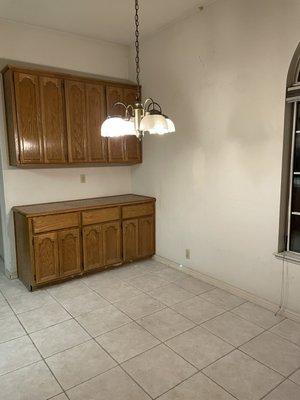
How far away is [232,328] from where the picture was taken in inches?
103

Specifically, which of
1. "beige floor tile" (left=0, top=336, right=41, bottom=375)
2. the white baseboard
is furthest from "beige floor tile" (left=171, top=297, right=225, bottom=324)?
"beige floor tile" (left=0, top=336, right=41, bottom=375)

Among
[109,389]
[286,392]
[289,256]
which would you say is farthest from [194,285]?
[109,389]

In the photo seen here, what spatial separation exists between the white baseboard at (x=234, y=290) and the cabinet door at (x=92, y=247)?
3.09ft

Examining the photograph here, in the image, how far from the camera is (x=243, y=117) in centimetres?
294

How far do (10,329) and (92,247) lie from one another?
4.38 feet

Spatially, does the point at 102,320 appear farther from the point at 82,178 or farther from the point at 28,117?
the point at 28,117

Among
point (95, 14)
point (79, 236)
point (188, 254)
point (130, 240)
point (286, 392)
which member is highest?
point (95, 14)

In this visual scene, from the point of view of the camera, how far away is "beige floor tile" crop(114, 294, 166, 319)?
2.86 meters

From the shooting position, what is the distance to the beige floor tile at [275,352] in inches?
83.7

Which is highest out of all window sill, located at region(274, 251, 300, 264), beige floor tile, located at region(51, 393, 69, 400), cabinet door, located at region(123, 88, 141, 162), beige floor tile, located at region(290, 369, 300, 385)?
cabinet door, located at region(123, 88, 141, 162)

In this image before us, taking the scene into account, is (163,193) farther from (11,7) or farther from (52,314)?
(11,7)

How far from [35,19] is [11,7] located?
0.33 metres

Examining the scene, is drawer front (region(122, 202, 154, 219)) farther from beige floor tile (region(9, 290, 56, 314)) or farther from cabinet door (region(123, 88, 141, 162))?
beige floor tile (region(9, 290, 56, 314))

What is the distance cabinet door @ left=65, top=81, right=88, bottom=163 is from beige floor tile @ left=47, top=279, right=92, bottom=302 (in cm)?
149
